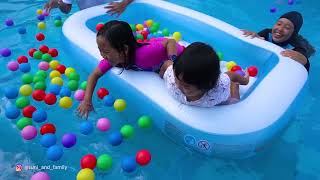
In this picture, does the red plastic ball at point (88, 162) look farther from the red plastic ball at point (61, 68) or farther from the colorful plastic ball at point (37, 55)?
the colorful plastic ball at point (37, 55)

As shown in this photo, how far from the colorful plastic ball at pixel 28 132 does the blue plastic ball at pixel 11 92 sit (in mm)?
523

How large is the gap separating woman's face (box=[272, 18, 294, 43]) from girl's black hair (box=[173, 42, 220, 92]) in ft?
4.88

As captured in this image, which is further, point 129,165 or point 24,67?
point 24,67

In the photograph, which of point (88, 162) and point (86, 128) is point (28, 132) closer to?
point (86, 128)

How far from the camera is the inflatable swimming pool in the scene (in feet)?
6.55

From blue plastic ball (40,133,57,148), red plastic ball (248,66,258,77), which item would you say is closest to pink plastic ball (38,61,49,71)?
blue plastic ball (40,133,57,148)

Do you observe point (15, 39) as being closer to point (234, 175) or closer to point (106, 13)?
point (106, 13)

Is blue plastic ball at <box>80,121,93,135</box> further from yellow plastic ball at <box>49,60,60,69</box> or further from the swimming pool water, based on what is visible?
yellow plastic ball at <box>49,60,60,69</box>

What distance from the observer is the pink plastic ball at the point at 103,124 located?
7.70 ft

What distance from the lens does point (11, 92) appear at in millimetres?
2648

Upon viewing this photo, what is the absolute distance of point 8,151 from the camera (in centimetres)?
232

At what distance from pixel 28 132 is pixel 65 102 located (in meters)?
0.37

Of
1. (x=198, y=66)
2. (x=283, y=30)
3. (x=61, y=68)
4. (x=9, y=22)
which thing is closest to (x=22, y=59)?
(x=61, y=68)

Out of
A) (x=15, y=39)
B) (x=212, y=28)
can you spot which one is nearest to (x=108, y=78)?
(x=212, y=28)
